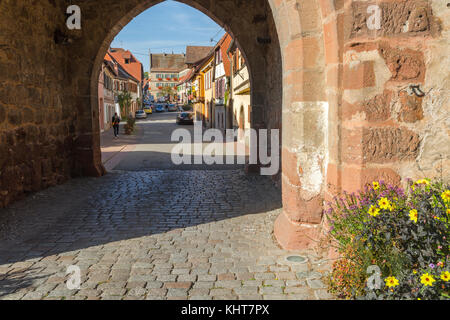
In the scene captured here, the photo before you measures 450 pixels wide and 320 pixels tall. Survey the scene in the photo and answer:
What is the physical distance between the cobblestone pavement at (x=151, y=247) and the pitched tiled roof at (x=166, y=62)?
93.4 metres

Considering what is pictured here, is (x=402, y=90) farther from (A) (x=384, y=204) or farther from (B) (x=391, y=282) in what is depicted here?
(B) (x=391, y=282)

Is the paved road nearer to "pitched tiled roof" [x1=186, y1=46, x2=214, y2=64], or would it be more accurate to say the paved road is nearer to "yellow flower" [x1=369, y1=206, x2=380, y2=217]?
"yellow flower" [x1=369, y1=206, x2=380, y2=217]

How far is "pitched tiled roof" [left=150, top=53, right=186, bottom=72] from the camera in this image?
317 feet

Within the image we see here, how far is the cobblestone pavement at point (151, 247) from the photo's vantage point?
291cm

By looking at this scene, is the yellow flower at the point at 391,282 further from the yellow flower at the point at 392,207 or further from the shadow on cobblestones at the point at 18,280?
the shadow on cobblestones at the point at 18,280

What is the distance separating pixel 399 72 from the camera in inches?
115

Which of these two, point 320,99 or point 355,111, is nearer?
point 355,111

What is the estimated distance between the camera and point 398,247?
240 cm

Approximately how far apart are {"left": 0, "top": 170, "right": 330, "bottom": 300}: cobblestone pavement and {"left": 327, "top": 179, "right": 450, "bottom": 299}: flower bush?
357 mm

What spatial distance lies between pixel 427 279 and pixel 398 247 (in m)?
0.38

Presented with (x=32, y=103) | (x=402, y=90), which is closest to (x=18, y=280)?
(x=402, y=90)

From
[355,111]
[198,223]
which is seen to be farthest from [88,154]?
[355,111]

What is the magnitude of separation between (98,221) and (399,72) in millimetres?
3761
